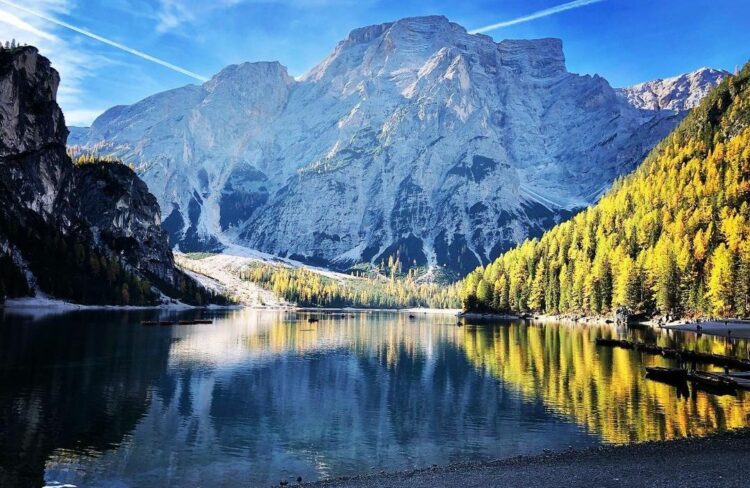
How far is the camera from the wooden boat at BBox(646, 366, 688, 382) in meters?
60.6

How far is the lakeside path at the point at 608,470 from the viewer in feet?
85.2

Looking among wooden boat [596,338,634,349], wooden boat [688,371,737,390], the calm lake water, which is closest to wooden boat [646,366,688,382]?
wooden boat [688,371,737,390]

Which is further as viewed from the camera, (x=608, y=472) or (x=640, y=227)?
(x=640, y=227)

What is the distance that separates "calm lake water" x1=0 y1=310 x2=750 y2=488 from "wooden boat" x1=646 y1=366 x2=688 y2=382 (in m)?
1.50

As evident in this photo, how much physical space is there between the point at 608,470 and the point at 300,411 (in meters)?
27.8

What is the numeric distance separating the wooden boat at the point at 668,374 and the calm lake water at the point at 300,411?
1502 millimetres

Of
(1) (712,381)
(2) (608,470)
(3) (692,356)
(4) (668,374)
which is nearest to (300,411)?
(2) (608,470)

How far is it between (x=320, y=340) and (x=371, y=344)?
43.0ft

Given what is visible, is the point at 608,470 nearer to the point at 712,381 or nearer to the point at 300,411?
the point at 300,411

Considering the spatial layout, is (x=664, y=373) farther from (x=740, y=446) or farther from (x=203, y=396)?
(x=203, y=396)

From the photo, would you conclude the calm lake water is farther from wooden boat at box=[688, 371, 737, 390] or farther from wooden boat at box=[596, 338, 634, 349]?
wooden boat at box=[596, 338, 634, 349]

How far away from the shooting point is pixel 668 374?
61969 millimetres

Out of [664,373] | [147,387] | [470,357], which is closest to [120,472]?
[147,387]

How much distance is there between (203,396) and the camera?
54.6 m
